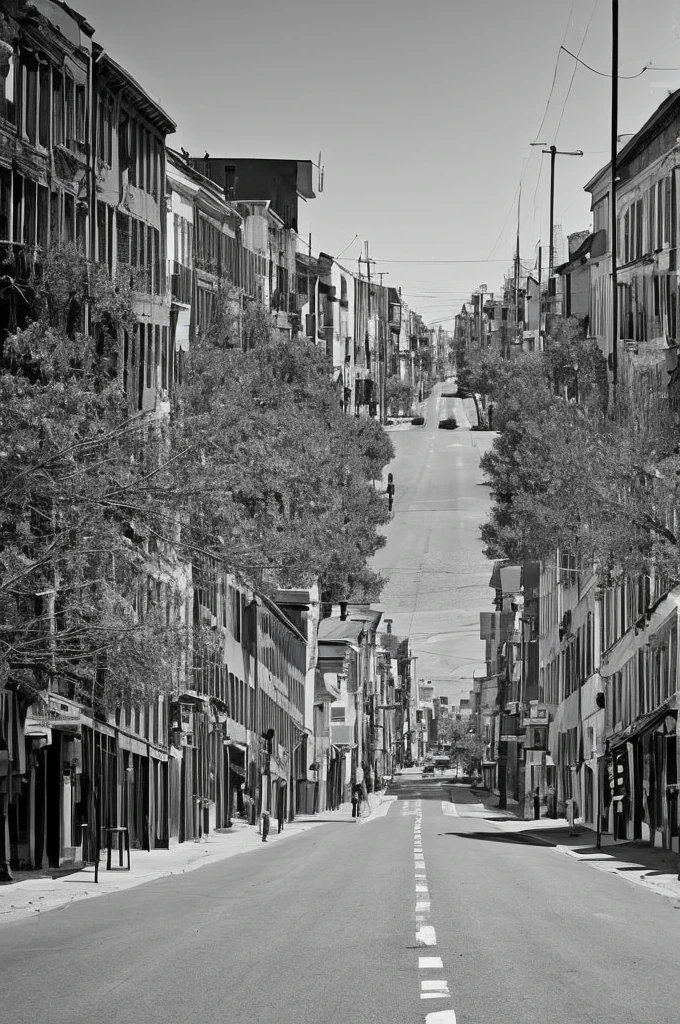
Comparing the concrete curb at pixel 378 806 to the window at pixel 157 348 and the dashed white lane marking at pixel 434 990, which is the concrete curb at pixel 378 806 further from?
the dashed white lane marking at pixel 434 990

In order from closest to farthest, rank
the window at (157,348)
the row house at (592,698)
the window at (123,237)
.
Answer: the row house at (592,698) < the window at (123,237) < the window at (157,348)

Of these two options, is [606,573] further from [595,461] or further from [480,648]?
[480,648]

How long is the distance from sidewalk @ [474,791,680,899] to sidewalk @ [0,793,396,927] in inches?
288

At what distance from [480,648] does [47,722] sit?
158 metres

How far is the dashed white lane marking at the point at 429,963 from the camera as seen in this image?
43.4ft

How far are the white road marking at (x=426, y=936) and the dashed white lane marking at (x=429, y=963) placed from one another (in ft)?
3.95

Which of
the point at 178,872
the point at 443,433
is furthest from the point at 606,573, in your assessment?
the point at 443,433

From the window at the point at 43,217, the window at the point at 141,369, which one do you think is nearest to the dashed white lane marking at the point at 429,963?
the window at the point at 43,217

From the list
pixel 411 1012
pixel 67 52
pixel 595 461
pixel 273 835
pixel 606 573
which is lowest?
pixel 273 835

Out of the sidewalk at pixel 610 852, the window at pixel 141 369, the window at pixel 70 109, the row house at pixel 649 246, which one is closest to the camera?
the sidewalk at pixel 610 852

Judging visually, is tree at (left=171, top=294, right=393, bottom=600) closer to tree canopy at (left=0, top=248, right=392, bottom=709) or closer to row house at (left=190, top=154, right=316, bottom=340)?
tree canopy at (left=0, top=248, right=392, bottom=709)

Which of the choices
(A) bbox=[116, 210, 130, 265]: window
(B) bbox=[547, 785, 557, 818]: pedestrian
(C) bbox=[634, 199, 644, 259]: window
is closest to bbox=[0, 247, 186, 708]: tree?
(A) bbox=[116, 210, 130, 265]: window

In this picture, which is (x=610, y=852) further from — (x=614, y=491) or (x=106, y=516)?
(x=106, y=516)

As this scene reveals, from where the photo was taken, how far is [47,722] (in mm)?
30906
